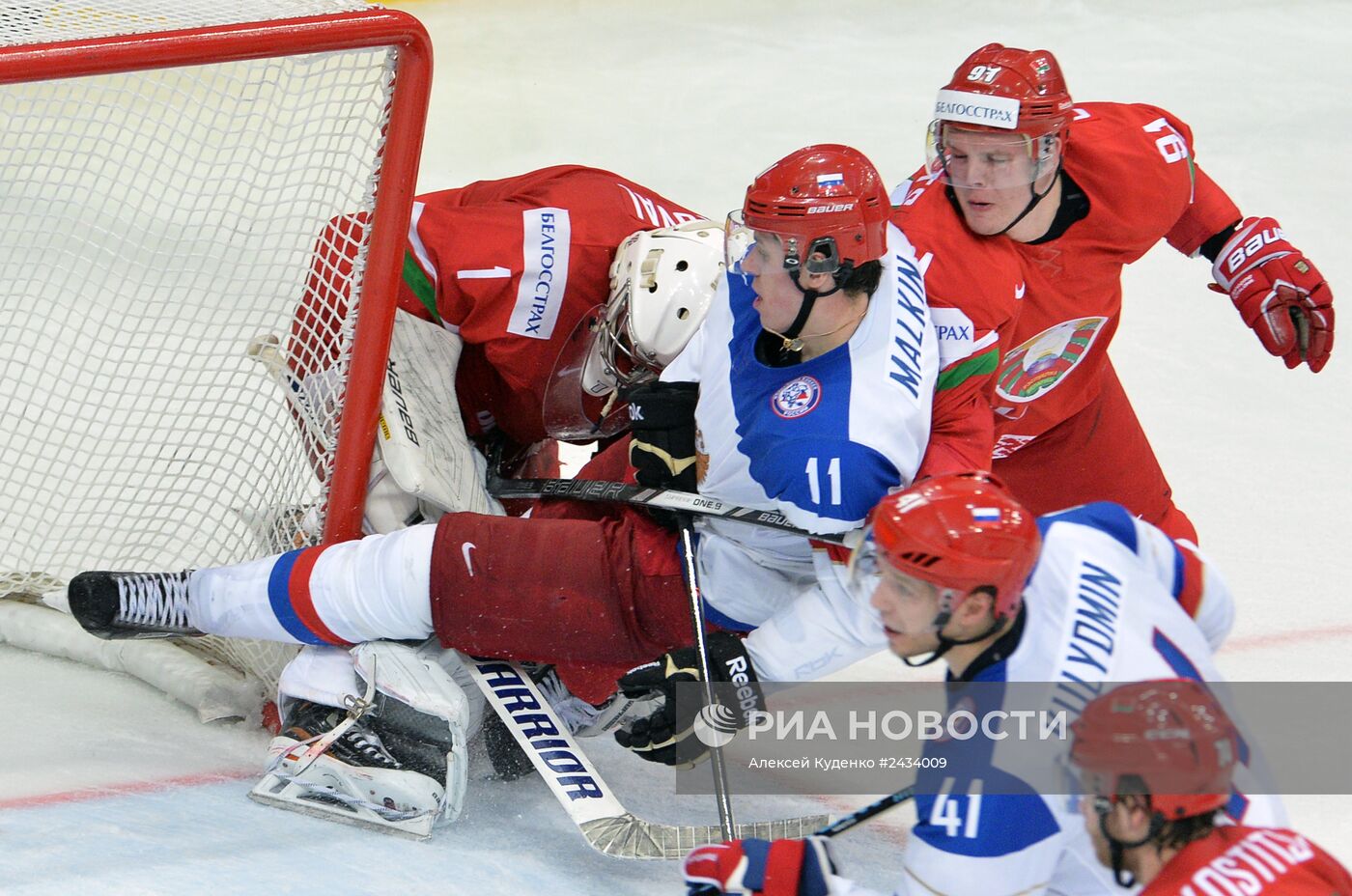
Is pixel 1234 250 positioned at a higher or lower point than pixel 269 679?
higher

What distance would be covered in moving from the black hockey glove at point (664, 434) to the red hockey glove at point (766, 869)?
2.87 ft

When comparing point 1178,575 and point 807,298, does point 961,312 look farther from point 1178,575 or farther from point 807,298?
point 1178,575

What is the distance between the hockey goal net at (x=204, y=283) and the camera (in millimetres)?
2648

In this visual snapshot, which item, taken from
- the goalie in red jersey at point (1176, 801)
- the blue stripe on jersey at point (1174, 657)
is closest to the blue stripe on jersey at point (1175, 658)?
the blue stripe on jersey at point (1174, 657)

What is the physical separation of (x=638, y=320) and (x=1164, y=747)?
1458mm

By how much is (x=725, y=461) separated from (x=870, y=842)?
721 millimetres

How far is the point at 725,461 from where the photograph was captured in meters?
2.52

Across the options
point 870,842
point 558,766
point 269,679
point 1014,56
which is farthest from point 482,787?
point 1014,56

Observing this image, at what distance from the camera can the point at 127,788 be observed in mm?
2689

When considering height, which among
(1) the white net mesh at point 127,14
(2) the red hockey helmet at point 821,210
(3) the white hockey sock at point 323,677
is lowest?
(3) the white hockey sock at point 323,677

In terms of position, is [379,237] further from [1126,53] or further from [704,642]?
[1126,53]

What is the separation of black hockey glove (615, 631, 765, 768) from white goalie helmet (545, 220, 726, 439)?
0.60 meters

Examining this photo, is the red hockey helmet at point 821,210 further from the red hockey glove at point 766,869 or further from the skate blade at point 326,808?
the skate blade at point 326,808

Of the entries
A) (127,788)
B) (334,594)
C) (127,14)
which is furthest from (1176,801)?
(127,14)
